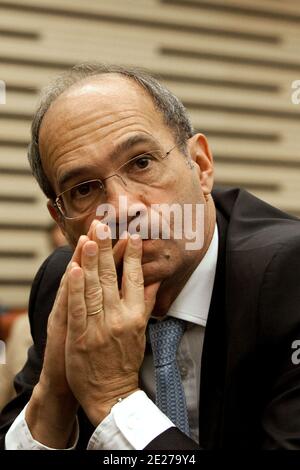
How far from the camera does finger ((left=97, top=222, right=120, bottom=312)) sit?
1.41m

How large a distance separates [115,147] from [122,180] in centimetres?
8

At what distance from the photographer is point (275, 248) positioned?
1492 millimetres

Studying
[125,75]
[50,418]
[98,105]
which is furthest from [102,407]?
[125,75]

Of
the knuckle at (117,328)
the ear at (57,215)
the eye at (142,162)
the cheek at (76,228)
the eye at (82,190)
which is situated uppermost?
the eye at (142,162)

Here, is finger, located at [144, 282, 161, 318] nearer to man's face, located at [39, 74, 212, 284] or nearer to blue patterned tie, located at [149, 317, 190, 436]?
man's face, located at [39, 74, 212, 284]

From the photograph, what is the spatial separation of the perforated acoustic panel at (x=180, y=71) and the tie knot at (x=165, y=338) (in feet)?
12.2

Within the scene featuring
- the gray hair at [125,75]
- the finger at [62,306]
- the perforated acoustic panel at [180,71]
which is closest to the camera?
the finger at [62,306]

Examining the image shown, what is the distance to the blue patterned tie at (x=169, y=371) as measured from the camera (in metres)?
1.56

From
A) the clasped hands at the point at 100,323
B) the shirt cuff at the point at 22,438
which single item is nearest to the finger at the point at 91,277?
the clasped hands at the point at 100,323

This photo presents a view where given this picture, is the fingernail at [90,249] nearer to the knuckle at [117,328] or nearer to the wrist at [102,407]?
the knuckle at [117,328]

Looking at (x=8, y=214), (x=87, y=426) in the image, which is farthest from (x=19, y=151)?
(x=87, y=426)

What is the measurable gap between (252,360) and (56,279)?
69 cm

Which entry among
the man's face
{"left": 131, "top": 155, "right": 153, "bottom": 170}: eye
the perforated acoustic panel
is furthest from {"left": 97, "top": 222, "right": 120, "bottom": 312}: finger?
the perforated acoustic panel

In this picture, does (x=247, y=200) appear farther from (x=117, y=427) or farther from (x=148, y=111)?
(x=117, y=427)
